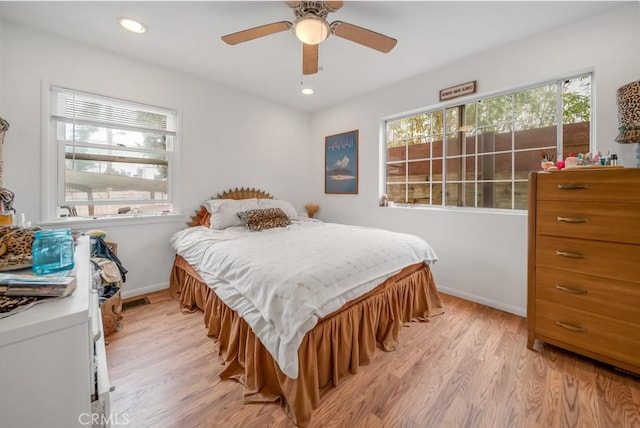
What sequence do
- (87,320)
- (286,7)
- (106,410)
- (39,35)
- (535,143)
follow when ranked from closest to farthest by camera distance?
1. (87,320)
2. (106,410)
3. (286,7)
4. (39,35)
5. (535,143)

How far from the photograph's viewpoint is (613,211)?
1517mm

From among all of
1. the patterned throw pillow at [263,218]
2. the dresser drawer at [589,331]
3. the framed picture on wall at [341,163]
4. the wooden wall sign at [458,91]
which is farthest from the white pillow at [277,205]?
the dresser drawer at [589,331]

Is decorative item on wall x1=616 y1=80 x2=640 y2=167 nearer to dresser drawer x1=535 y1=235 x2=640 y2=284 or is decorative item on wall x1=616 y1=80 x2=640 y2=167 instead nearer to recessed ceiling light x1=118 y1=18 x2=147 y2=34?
dresser drawer x1=535 y1=235 x2=640 y2=284

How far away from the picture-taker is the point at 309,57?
6.65ft

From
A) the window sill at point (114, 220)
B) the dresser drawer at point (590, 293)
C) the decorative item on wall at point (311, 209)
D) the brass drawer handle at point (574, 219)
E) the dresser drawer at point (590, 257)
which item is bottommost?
the dresser drawer at point (590, 293)

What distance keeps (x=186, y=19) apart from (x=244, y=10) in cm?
49

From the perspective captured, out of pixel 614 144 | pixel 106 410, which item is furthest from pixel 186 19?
pixel 614 144

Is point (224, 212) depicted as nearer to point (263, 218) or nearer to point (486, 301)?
point (263, 218)

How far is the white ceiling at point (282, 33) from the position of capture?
188cm

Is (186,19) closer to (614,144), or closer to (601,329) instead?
(614,144)

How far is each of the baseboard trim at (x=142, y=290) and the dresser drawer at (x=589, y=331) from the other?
11.4 feet

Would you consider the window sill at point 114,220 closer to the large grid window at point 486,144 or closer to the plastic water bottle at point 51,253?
the plastic water bottle at point 51,253

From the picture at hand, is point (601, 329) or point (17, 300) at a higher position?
point (17, 300)

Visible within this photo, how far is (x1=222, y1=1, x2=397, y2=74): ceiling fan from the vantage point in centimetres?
169
